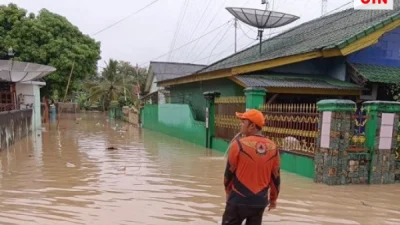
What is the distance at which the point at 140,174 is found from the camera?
8438mm

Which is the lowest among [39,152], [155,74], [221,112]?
[39,152]

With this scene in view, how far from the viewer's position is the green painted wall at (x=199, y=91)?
46.6ft

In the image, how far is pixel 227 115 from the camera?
12.5 meters

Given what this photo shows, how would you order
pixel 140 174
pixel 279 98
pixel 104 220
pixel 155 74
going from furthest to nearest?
pixel 155 74
pixel 279 98
pixel 140 174
pixel 104 220

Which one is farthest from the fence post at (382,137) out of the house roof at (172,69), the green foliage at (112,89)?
the green foliage at (112,89)

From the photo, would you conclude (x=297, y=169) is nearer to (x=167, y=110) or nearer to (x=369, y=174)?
(x=369, y=174)

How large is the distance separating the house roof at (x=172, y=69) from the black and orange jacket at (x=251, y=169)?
102 feet

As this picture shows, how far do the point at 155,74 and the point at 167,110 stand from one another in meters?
15.3

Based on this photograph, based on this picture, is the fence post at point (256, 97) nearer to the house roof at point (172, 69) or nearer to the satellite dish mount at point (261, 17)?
the satellite dish mount at point (261, 17)

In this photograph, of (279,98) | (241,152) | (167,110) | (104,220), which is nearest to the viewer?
(241,152)

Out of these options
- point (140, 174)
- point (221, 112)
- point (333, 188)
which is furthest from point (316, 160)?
point (221, 112)

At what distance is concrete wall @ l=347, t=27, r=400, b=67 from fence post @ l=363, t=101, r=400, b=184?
15.5 ft

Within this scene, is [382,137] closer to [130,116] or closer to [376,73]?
[376,73]

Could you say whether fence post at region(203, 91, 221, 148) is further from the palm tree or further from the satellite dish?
the palm tree
